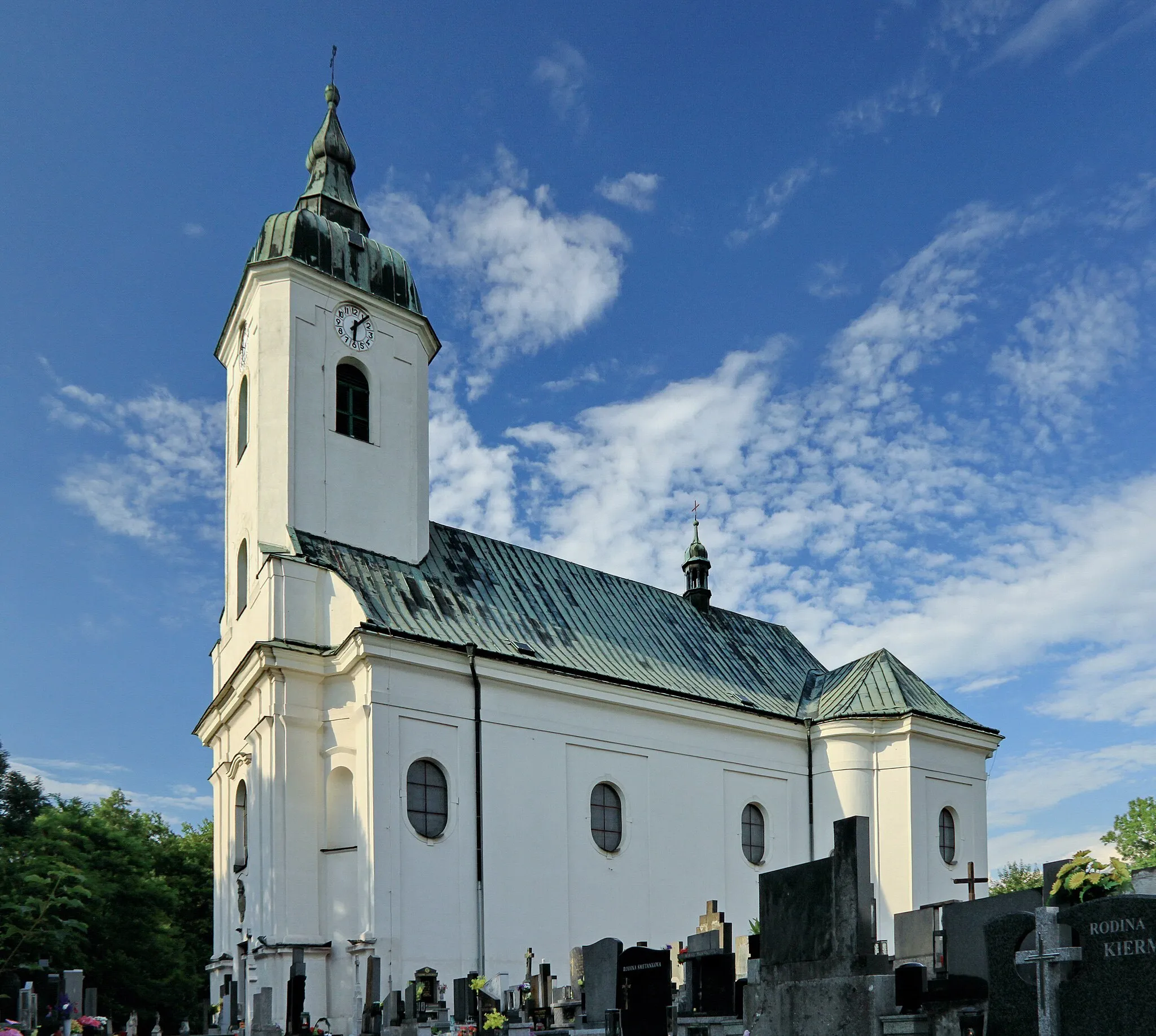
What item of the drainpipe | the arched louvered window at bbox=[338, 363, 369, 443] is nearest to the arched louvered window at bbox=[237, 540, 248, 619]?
the arched louvered window at bbox=[338, 363, 369, 443]

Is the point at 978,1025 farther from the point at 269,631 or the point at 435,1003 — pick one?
the point at 269,631

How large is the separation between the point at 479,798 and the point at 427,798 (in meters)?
1.02

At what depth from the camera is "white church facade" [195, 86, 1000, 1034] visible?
66.9ft

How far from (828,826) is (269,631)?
13.1 m

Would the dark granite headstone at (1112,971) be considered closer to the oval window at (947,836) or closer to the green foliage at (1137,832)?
the oval window at (947,836)

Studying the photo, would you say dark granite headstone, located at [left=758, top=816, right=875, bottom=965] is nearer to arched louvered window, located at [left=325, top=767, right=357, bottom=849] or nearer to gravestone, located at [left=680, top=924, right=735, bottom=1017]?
gravestone, located at [left=680, top=924, right=735, bottom=1017]

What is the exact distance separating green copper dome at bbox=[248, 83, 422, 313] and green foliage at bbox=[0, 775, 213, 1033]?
41.2ft

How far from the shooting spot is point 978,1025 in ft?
28.4

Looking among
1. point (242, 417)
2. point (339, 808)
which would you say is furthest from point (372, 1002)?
point (242, 417)

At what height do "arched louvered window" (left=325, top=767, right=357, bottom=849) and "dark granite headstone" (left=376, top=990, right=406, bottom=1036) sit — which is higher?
"arched louvered window" (left=325, top=767, right=357, bottom=849)

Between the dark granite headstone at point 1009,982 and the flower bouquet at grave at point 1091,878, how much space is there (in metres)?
0.79

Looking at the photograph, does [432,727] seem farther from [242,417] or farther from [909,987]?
[909,987]

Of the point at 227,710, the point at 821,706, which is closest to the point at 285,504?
the point at 227,710

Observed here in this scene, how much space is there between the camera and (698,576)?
103 ft
